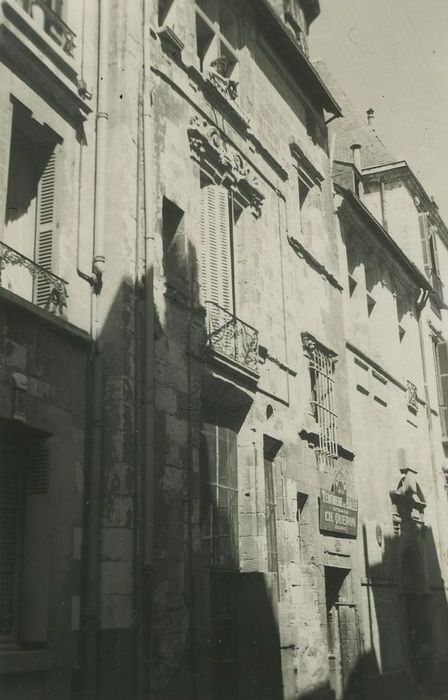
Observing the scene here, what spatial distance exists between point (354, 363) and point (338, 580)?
13.5ft

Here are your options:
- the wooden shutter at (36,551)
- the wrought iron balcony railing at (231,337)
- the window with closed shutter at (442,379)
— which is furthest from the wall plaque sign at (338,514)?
the window with closed shutter at (442,379)

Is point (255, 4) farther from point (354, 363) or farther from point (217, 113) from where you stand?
point (354, 363)

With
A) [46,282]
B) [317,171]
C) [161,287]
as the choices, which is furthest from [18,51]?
[317,171]

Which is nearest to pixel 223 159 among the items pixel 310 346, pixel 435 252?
pixel 310 346

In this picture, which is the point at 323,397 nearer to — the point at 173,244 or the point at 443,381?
the point at 173,244

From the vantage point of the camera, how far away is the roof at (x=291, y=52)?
14203 millimetres

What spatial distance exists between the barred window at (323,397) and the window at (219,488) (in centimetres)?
273

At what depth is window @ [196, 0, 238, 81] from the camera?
12.6m

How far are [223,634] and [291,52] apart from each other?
9.80 metres

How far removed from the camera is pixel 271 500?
39.0 ft

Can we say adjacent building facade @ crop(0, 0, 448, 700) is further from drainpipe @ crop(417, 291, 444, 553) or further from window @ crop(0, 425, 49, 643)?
drainpipe @ crop(417, 291, 444, 553)

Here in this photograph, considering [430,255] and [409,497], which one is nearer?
[409,497]

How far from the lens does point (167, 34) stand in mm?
11000

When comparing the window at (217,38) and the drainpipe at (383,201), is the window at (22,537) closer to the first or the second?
the window at (217,38)
